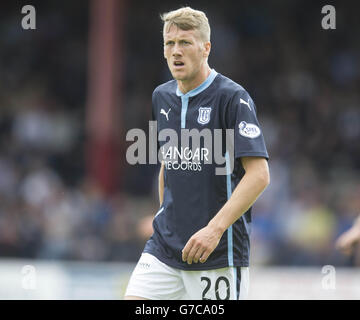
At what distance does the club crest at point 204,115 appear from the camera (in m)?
4.83

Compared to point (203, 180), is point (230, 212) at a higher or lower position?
lower

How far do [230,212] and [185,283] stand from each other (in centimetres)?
62

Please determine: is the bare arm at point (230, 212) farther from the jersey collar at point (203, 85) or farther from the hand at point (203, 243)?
the jersey collar at point (203, 85)

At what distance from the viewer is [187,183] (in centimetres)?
487

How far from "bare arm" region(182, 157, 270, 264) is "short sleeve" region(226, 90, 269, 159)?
56 mm

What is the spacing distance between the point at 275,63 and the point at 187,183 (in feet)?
35.7

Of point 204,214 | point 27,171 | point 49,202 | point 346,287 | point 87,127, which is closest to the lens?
point 204,214

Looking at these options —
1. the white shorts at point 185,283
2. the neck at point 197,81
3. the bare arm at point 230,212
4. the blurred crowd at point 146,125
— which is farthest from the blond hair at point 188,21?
the blurred crowd at point 146,125

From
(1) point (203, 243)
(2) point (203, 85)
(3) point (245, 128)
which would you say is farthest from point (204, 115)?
(1) point (203, 243)

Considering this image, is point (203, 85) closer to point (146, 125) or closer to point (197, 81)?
point (197, 81)

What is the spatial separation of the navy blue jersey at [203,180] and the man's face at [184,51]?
0.15 m

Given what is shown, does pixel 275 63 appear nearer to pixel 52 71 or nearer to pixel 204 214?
pixel 52 71

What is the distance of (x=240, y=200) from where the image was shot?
4.54m
